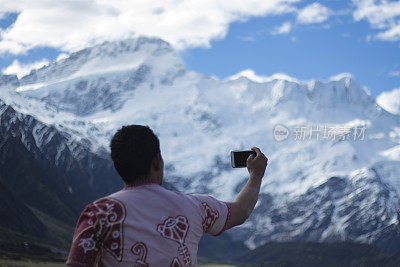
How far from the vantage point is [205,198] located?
20.7ft

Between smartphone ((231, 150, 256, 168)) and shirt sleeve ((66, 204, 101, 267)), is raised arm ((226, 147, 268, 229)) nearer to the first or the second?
smartphone ((231, 150, 256, 168))

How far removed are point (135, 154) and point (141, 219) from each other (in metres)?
0.65

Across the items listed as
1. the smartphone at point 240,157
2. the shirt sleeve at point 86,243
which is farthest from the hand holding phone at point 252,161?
the shirt sleeve at point 86,243

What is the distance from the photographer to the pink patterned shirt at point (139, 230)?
5.31 m

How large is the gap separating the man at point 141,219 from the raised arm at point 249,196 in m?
0.09

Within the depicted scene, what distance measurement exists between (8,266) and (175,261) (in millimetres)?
131709

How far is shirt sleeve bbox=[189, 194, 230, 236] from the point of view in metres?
6.16

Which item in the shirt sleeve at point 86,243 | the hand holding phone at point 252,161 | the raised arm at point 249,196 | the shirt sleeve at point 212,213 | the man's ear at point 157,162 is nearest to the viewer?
A: the shirt sleeve at point 86,243

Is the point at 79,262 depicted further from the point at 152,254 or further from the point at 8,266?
the point at 8,266

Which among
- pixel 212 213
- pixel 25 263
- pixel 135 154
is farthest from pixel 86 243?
pixel 25 263

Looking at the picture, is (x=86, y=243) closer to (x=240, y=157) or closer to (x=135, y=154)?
(x=135, y=154)

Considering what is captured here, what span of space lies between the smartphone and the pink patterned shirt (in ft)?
3.25

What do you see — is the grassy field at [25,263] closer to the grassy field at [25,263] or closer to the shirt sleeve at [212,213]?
the grassy field at [25,263]

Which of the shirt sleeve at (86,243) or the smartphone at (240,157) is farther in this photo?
the smartphone at (240,157)
